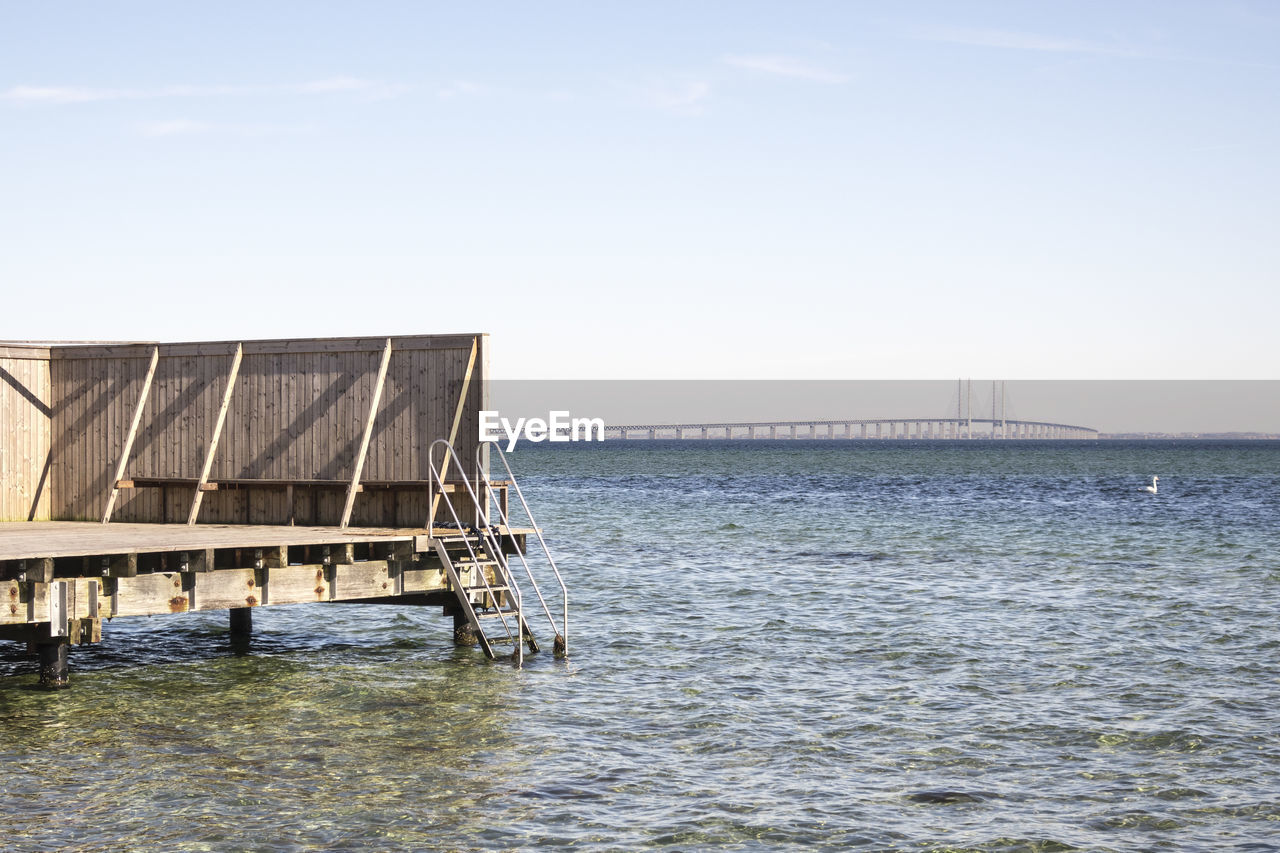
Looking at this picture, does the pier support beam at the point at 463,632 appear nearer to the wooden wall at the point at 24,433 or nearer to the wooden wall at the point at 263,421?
the wooden wall at the point at 263,421

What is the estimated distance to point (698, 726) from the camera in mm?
13922

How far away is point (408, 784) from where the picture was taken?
1161cm

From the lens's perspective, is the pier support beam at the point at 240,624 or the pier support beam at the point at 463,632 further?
the pier support beam at the point at 240,624

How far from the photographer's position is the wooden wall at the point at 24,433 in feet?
68.0

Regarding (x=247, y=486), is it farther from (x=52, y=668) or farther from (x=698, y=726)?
(x=698, y=726)

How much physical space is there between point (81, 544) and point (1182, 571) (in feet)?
78.8

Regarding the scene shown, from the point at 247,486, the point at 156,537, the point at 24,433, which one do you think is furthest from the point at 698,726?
the point at 24,433

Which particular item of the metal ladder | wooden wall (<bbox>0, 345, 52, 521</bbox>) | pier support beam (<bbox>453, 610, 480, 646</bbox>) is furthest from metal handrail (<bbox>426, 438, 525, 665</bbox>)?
wooden wall (<bbox>0, 345, 52, 521</bbox>)

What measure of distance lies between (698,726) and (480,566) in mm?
4568

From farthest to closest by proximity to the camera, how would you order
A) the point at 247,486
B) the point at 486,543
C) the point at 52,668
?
1. the point at 247,486
2. the point at 486,543
3. the point at 52,668

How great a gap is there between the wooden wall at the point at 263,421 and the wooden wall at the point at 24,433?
0.17 m

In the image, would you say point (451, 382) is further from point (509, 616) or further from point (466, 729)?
point (466, 729)

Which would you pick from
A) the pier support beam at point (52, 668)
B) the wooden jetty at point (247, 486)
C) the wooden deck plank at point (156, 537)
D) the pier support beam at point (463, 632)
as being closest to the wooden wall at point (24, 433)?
the wooden jetty at point (247, 486)

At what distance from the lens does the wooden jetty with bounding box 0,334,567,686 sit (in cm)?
1535
